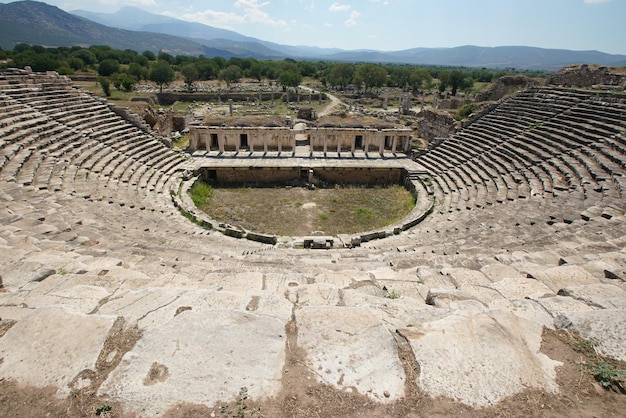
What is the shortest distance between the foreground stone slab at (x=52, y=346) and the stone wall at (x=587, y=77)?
114 ft

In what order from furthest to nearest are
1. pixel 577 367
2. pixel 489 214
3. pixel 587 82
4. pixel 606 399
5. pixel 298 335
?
pixel 587 82 → pixel 489 214 → pixel 298 335 → pixel 577 367 → pixel 606 399

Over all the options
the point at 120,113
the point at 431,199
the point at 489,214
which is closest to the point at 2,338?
the point at 489,214

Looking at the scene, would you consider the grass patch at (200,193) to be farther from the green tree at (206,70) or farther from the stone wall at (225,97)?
the green tree at (206,70)

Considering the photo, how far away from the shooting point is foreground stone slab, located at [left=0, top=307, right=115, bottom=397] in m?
2.71

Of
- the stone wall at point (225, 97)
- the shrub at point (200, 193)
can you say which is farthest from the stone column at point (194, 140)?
the stone wall at point (225, 97)

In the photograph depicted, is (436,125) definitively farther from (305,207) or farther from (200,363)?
(200,363)

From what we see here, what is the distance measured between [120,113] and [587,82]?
38.0 m

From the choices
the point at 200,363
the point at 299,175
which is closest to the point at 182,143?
the point at 299,175

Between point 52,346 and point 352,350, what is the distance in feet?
8.86

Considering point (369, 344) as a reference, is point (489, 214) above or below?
below

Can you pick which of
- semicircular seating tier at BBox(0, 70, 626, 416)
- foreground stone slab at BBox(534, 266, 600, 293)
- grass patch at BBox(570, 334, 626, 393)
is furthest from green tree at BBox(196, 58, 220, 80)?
grass patch at BBox(570, 334, 626, 393)

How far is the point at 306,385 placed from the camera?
2.75 meters

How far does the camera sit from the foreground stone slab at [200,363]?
2602 millimetres

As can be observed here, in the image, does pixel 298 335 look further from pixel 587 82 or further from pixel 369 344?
pixel 587 82
